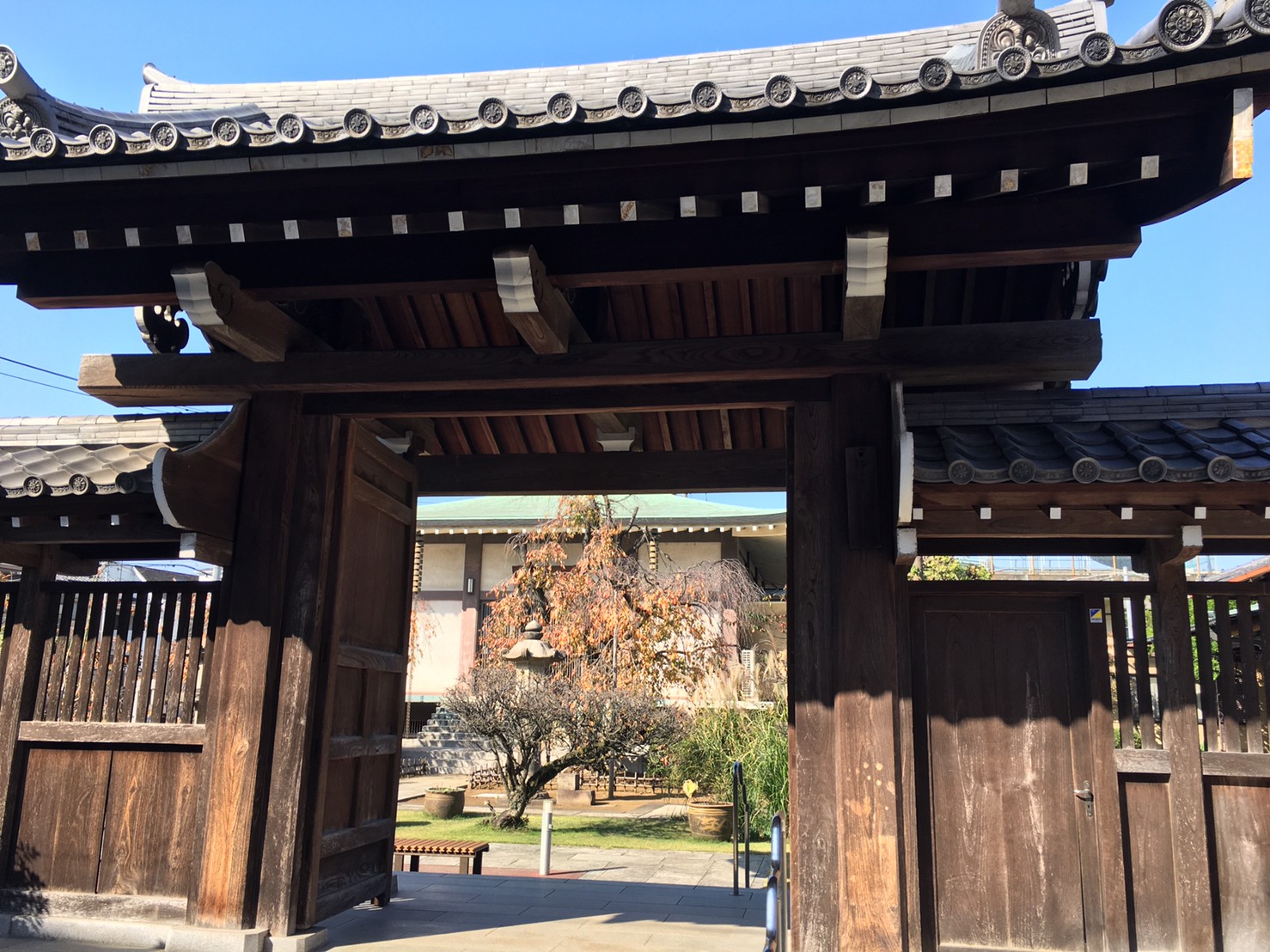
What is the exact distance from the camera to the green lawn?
12.2 m

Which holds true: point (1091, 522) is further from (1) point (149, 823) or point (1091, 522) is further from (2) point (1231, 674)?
(1) point (149, 823)

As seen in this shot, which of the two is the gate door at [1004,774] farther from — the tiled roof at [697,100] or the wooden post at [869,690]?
the tiled roof at [697,100]

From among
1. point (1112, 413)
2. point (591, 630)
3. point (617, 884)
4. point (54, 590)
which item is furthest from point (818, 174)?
point (591, 630)

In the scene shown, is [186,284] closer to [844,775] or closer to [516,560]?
[844,775]

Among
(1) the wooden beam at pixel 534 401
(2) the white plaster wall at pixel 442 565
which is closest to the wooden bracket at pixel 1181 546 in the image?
(1) the wooden beam at pixel 534 401

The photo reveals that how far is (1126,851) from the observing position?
465 cm

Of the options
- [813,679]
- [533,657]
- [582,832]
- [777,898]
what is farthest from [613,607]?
[777,898]

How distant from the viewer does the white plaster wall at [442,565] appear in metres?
24.1

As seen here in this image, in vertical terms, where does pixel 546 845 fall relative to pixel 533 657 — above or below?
below

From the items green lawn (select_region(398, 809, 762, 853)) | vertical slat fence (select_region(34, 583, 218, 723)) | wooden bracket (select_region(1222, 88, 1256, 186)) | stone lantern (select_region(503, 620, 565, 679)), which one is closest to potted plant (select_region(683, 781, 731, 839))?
green lawn (select_region(398, 809, 762, 853))

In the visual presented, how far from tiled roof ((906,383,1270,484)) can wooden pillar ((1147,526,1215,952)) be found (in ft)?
1.34

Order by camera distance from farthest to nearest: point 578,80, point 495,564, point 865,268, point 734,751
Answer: point 495,564 → point 734,751 → point 578,80 → point 865,268

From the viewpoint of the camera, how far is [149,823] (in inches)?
209

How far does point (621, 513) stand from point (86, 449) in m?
16.7
